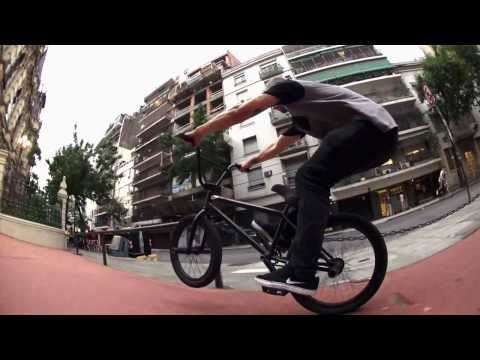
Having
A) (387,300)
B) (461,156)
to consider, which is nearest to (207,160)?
(387,300)

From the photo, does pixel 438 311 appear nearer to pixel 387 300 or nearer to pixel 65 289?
pixel 387 300

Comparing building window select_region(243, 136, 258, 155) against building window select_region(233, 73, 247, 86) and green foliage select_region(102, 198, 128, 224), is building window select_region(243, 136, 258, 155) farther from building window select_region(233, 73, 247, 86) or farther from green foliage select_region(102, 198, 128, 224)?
green foliage select_region(102, 198, 128, 224)

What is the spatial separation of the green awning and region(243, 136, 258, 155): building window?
32 cm

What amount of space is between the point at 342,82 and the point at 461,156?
48 cm

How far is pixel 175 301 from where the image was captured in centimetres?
87

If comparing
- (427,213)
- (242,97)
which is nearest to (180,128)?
(242,97)

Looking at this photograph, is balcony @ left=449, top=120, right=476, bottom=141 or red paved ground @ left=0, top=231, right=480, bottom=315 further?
balcony @ left=449, top=120, right=476, bottom=141

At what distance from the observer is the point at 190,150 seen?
1.13 meters

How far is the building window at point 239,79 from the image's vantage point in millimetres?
1160

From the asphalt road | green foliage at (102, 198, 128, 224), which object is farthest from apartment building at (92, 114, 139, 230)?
the asphalt road

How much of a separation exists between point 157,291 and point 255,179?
1.72 feet

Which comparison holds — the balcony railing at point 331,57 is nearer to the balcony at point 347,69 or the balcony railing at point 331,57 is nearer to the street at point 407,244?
the balcony at point 347,69

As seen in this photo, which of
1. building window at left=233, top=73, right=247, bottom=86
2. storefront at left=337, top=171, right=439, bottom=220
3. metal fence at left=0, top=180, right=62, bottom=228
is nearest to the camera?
metal fence at left=0, top=180, right=62, bottom=228

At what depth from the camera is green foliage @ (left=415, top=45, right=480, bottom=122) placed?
934 mm
